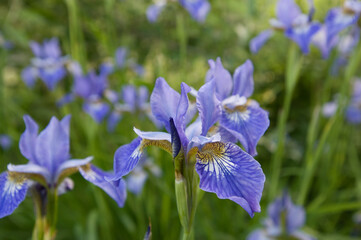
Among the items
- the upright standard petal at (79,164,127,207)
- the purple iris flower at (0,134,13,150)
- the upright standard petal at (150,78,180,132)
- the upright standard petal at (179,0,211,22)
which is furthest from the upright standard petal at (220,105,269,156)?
the purple iris flower at (0,134,13,150)

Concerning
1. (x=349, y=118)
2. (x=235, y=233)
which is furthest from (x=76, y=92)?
(x=349, y=118)

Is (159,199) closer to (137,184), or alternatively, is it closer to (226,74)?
(137,184)

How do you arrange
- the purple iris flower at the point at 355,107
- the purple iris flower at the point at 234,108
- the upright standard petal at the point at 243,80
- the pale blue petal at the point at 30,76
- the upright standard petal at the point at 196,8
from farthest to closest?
the pale blue petal at the point at 30,76
the purple iris flower at the point at 355,107
the upright standard petal at the point at 196,8
the upright standard petal at the point at 243,80
the purple iris flower at the point at 234,108

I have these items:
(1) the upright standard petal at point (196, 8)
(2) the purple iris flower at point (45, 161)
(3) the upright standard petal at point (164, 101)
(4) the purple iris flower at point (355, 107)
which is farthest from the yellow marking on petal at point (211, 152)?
(4) the purple iris flower at point (355, 107)

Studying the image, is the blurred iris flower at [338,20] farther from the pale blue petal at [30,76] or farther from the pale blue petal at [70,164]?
A: the pale blue petal at [30,76]

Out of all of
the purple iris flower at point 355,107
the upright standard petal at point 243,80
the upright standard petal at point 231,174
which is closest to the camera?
the upright standard petal at point 231,174

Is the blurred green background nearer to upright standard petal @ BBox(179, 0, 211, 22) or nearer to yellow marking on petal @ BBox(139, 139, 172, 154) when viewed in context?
upright standard petal @ BBox(179, 0, 211, 22)
